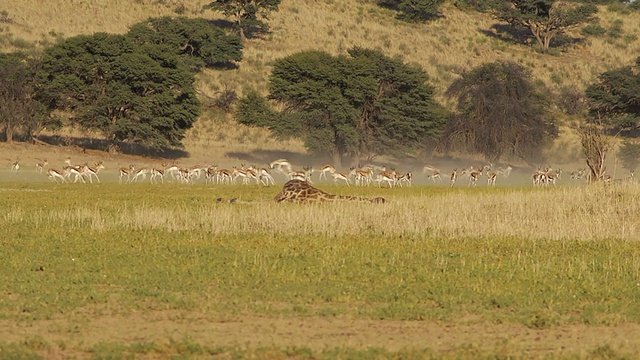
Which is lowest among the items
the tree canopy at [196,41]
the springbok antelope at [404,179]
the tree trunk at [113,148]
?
the springbok antelope at [404,179]

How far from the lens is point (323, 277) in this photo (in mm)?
14414

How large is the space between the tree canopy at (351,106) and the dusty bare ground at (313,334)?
151 feet

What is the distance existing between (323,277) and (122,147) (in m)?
45.9

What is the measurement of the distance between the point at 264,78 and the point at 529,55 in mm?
28214

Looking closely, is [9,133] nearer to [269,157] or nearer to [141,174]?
[141,174]

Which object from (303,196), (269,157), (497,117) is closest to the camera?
(303,196)

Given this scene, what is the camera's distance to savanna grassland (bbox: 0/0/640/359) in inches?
423

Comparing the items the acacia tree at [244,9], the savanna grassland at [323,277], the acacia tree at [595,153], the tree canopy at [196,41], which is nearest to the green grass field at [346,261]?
the savanna grassland at [323,277]

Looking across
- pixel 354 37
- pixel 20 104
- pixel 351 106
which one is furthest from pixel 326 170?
pixel 354 37

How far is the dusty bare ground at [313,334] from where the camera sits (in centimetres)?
1055

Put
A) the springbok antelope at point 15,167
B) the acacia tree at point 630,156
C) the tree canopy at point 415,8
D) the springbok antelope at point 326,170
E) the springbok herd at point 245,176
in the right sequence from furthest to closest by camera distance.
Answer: the tree canopy at point 415,8
the acacia tree at point 630,156
the springbok antelope at point 15,167
the springbok antelope at point 326,170
the springbok herd at point 245,176

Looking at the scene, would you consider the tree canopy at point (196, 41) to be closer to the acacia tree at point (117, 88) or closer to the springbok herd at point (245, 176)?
the acacia tree at point (117, 88)

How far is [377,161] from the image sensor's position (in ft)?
205

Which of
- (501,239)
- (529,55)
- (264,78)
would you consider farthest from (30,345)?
(529,55)
